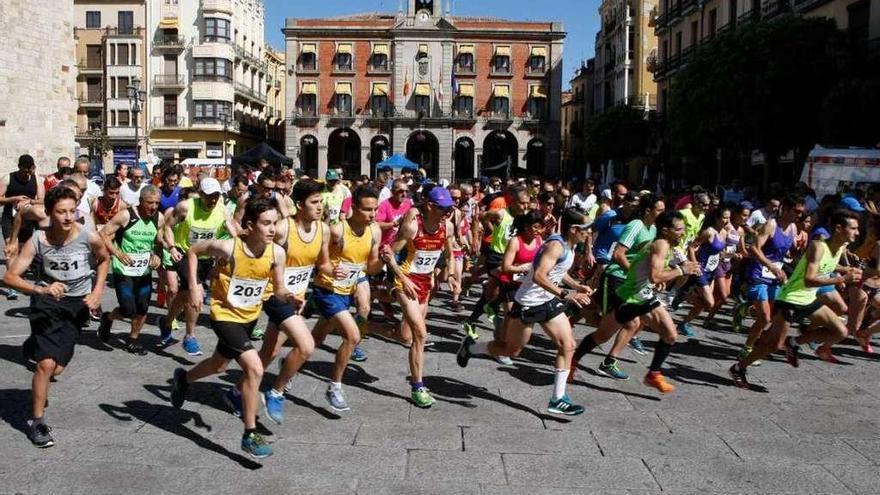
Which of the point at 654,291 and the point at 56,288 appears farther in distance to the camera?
the point at 654,291

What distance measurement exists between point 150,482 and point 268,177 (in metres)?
5.87

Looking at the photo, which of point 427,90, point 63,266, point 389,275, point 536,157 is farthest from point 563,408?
point 536,157

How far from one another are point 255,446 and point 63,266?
6.20ft

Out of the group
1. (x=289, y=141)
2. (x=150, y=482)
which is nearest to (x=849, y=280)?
(x=150, y=482)

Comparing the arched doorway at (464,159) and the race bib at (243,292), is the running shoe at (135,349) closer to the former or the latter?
the race bib at (243,292)

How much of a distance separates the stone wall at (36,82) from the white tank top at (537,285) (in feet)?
73.6

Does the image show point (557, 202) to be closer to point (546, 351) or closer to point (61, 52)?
point (546, 351)

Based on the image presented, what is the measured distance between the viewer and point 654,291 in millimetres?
7168

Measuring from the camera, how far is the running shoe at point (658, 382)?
23.4 ft

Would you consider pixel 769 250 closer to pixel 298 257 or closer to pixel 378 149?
pixel 298 257

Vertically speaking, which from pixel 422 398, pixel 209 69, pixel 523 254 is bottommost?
pixel 422 398

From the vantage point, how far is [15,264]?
18.4 ft

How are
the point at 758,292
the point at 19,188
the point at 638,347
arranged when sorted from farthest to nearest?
the point at 19,188
the point at 758,292
the point at 638,347

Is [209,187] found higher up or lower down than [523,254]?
higher up
